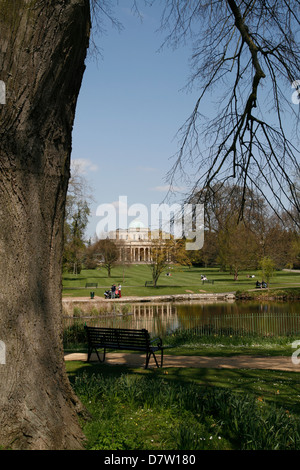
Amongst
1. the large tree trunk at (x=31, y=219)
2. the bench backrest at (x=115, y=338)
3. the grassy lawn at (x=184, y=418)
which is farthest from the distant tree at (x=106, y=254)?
the large tree trunk at (x=31, y=219)

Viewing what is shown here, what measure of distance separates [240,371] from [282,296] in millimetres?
27926

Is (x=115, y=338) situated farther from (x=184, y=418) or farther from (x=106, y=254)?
(x=106, y=254)

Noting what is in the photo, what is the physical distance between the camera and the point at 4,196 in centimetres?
396

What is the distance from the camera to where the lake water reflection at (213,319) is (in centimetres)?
1836

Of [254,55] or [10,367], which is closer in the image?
[10,367]

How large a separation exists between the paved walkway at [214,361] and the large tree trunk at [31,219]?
562cm

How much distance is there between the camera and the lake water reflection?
18364mm

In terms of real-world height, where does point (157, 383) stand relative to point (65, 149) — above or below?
below

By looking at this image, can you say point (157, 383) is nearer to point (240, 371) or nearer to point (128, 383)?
point (128, 383)

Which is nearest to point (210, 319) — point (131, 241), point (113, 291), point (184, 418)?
point (113, 291)

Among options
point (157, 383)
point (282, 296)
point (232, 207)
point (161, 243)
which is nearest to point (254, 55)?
point (232, 207)

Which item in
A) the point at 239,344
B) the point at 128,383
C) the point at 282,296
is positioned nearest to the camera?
the point at 128,383

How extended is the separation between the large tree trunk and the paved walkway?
562 centimetres

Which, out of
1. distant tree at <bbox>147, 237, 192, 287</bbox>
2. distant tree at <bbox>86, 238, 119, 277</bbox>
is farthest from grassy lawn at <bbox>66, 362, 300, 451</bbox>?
distant tree at <bbox>86, 238, 119, 277</bbox>
